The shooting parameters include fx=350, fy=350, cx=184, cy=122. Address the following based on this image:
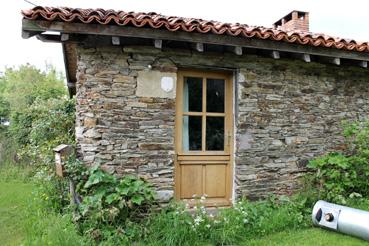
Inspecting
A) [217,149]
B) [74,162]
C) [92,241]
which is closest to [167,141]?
[217,149]

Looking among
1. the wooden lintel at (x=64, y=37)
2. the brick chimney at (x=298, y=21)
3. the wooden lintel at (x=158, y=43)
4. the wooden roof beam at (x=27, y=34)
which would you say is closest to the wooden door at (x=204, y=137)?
the wooden lintel at (x=158, y=43)

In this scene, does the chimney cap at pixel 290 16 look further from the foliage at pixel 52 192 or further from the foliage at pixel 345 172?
the foliage at pixel 52 192

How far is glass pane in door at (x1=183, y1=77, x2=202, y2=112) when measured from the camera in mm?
5480

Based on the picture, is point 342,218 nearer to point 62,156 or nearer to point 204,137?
point 204,137

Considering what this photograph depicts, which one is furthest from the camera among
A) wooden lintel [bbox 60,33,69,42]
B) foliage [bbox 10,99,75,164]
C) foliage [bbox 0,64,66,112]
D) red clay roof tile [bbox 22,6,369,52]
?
foliage [bbox 0,64,66,112]

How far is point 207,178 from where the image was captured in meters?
5.51

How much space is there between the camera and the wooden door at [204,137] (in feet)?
17.8

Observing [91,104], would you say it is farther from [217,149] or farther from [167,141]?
[217,149]

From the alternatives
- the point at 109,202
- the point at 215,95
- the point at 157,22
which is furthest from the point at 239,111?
the point at 109,202

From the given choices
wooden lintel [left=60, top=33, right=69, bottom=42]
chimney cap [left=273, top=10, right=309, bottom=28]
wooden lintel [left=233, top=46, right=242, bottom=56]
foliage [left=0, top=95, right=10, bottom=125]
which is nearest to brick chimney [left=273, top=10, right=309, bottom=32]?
chimney cap [left=273, top=10, right=309, bottom=28]

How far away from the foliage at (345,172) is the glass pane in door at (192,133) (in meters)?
1.93

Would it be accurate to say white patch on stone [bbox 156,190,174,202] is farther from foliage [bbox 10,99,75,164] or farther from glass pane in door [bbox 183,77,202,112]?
foliage [bbox 10,99,75,164]

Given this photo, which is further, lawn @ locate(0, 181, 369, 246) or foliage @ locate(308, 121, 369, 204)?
foliage @ locate(308, 121, 369, 204)

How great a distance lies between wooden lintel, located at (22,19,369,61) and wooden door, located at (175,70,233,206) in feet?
2.43
